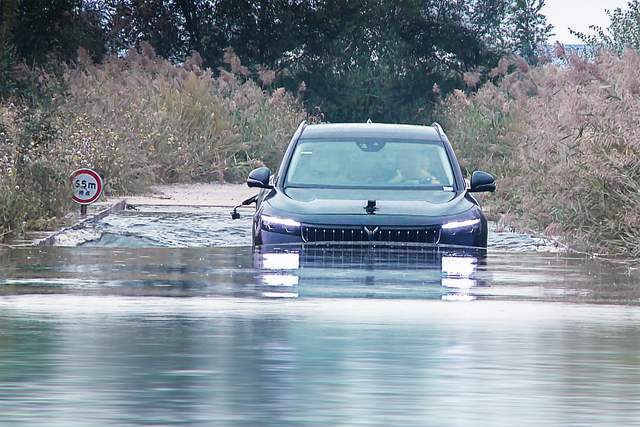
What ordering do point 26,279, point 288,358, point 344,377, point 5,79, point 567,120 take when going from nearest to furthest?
point 344,377 → point 288,358 → point 26,279 → point 567,120 → point 5,79

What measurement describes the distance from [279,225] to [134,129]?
2070cm

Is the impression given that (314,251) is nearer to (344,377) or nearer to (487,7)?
(344,377)

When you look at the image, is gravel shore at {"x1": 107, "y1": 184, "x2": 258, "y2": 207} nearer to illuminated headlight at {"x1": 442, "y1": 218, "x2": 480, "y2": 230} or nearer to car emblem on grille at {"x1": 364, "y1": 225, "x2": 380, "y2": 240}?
illuminated headlight at {"x1": 442, "y1": 218, "x2": 480, "y2": 230}

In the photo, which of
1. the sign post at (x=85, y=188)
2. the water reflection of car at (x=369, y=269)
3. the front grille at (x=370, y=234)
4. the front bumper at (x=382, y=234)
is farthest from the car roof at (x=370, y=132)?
the sign post at (x=85, y=188)

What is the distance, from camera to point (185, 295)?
15797 mm

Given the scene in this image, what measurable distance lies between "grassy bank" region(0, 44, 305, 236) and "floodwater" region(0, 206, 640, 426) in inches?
272

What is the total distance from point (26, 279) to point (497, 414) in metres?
8.54

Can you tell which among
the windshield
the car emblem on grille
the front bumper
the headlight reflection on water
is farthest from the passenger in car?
the car emblem on grille

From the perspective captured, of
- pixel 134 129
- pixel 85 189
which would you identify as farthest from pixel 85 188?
pixel 134 129

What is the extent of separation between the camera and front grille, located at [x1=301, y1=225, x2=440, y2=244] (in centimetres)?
1716

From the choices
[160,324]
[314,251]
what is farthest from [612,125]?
[160,324]

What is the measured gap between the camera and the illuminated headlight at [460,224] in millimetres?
17406

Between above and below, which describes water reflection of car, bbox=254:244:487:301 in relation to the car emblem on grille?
below

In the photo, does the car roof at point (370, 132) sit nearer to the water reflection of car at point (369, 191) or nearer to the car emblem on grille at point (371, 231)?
the water reflection of car at point (369, 191)
